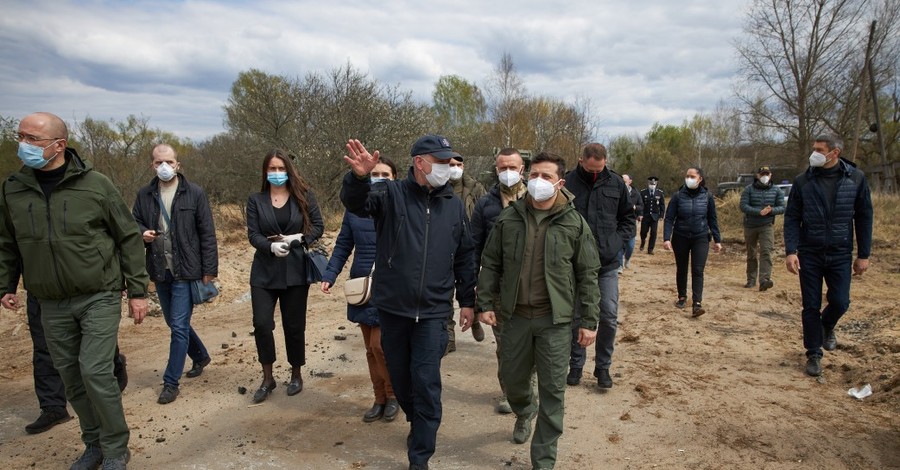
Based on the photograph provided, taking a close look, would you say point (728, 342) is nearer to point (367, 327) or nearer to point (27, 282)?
point (367, 327)

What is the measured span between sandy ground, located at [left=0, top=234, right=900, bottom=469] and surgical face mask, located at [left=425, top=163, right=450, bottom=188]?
1.84 metres

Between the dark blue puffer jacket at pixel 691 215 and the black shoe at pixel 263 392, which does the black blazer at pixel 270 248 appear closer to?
the black shoe at pixel 263 392

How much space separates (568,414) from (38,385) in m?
4.10

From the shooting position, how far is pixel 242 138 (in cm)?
1916

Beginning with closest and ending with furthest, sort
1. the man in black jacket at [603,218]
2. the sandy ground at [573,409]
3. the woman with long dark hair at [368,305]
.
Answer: the sandy ground at [573,409] → the woman with long dark hair at [368,305] → the man in black jacket at [603,218]

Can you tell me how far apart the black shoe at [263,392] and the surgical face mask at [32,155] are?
2.40m

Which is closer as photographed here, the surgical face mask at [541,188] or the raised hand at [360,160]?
the raised hand at [360,160]

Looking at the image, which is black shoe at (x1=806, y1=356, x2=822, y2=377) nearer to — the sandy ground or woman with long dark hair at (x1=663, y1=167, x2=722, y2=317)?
the sandy ground

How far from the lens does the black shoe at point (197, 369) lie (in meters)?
5.43

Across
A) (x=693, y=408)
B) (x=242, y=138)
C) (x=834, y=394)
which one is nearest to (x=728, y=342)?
(x=834, y=394)

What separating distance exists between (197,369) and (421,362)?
298 centimetres

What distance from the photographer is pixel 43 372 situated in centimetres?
439

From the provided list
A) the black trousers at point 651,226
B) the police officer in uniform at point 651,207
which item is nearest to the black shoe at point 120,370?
the police officer in uniform at point 651,207

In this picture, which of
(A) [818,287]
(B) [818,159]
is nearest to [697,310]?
(A) [818,287]
